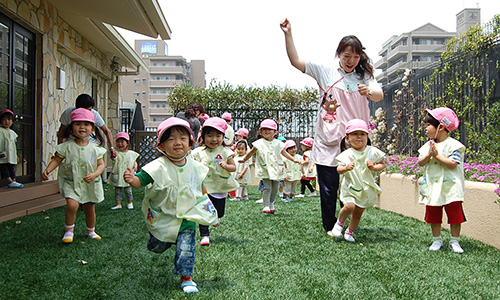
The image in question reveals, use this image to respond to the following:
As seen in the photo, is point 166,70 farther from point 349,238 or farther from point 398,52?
point 349,238

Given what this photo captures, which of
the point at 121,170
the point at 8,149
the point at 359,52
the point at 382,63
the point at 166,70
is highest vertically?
the point at 166,70

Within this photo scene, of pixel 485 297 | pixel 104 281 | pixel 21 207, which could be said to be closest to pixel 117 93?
pixel 21 207

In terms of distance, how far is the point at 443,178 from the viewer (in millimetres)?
4223

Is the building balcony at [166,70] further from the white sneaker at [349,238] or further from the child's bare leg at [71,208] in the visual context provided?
the white sneaker at [349,238]

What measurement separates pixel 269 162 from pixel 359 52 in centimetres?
279

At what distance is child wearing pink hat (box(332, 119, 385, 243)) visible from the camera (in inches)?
175

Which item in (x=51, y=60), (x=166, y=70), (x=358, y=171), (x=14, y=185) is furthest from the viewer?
(x=166, y=70)

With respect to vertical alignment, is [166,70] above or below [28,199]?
above

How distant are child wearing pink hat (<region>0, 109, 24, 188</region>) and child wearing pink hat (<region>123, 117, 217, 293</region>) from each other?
453 centimetres

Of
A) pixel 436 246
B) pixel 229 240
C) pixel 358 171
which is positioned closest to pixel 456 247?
pixel 436 246

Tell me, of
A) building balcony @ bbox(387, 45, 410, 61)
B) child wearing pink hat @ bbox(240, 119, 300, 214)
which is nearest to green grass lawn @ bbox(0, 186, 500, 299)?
child wearing pink hat @ bbox(240, 119, 300, 214)

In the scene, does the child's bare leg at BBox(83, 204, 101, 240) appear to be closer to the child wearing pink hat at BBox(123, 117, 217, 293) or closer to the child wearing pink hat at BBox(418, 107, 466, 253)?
the child wearing pink hat at BBox(123, 117, 217, 293)

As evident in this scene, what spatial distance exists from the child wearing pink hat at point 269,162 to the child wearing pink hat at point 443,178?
103 inches

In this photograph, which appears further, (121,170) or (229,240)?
(121,170)
